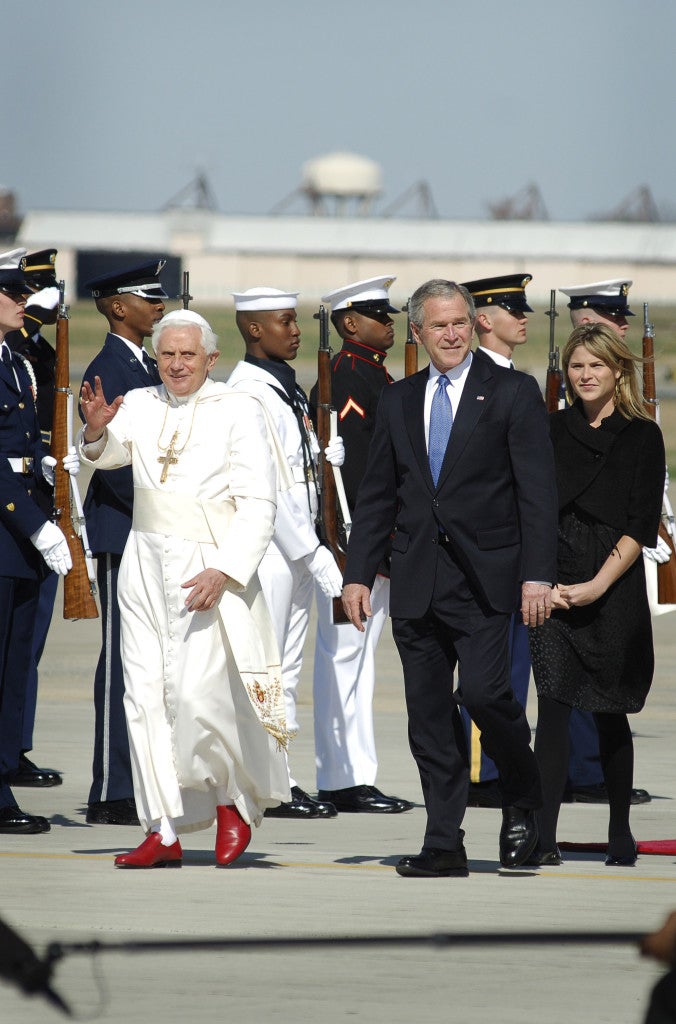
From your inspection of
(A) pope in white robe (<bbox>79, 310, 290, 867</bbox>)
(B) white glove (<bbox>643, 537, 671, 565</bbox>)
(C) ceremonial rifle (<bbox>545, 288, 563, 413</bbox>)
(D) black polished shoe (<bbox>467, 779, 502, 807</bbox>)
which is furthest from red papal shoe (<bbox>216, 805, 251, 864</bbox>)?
(C) ceremonial rifle (<bbox>545, 288, 563, 413</bbox>)

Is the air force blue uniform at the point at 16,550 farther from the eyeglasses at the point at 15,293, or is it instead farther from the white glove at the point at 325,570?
the white glove at the point at 325,570

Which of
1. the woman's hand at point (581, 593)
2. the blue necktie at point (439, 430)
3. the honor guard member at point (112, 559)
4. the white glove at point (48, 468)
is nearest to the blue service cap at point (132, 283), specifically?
the honor guard member at point (112, 559)

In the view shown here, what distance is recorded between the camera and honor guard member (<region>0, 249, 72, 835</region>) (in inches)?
273

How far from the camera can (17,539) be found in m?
7.02

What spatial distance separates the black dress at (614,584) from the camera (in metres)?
6.26

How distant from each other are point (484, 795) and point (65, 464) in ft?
7.30

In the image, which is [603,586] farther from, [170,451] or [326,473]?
[326,473]

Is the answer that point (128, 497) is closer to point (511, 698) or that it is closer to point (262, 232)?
point (511, 698)

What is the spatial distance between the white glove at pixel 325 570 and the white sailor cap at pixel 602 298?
5.97 ft

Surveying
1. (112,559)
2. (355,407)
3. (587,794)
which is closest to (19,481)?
(112,559)

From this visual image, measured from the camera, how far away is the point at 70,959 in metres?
4.88

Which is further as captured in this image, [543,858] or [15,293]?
[15,293]

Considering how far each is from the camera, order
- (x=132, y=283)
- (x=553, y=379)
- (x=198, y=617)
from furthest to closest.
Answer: (x=553, y=379)
(x=132, y=283)
(x=198, y=617)

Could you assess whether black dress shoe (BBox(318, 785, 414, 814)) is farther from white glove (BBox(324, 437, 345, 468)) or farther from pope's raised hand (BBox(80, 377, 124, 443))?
pope's raised hand (BBox(80, 377, 124, 443))
